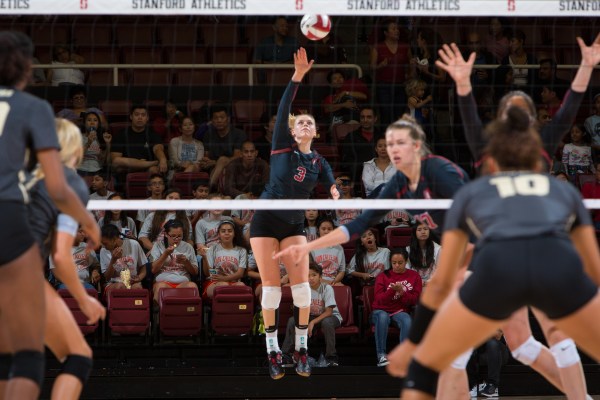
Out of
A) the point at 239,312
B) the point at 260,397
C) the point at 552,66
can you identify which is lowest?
the point at 260,397

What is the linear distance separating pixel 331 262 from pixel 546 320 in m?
5.17

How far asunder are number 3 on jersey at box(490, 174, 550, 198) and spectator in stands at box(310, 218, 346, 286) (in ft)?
22.0

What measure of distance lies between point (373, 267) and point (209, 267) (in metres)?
1.85

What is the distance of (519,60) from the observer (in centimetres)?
1363

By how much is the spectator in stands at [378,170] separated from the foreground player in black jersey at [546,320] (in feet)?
17.4

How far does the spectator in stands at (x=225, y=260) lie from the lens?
36.5 ft

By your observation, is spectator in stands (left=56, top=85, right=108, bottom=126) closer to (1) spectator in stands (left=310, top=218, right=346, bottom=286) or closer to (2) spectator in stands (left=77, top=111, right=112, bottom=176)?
(2) spectator in stands (left=77, top=111, right=112, bottom=176)

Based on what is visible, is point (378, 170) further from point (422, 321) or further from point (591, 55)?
point (422, 321)

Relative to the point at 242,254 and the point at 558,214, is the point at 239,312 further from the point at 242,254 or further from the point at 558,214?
the point at 558,214

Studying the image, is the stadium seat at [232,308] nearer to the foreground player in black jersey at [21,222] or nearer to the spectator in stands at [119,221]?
the spectator in stands at [119,221]

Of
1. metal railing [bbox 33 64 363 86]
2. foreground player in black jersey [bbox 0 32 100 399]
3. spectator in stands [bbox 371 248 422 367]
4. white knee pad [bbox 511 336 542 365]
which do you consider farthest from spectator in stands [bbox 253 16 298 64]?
foreground player in black jersey [bbox 0 32 100 399]

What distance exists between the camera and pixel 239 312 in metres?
10.8

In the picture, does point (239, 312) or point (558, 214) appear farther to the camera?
point (239, 312)

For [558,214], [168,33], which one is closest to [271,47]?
[168,33]
